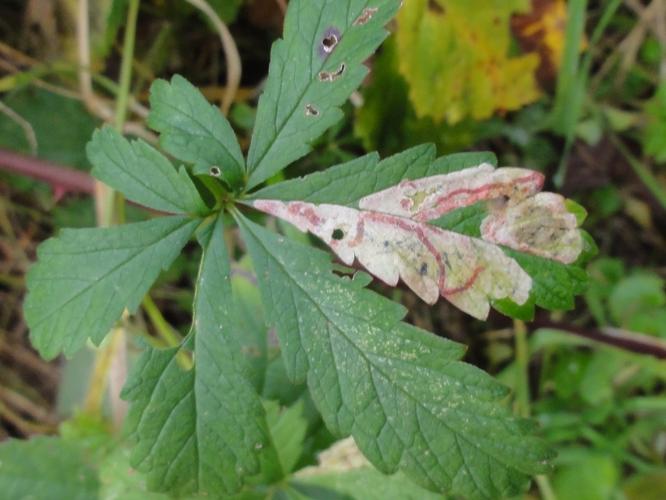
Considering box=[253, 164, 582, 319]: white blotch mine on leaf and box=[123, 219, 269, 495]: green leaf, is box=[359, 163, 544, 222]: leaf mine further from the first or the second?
box=[123, 219, 269, 495]: green leaf

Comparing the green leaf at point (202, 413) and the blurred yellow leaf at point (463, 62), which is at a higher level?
the blurred yellow leaf at point (463, 62)

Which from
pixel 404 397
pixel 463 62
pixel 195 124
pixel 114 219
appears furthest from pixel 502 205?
pixel 114 219

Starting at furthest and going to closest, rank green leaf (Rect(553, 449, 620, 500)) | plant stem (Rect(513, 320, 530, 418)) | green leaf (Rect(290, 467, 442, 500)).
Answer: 1. plant stem (Rect(513, 320, 530, 418))
2. green leaf (Rect(553, 449, 620, 500))
3. green leaf (Rect(290, 467, 442, 500))

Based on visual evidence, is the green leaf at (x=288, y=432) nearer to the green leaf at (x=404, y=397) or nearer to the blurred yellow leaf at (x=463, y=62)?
the green leaf at (x=404, y=397)

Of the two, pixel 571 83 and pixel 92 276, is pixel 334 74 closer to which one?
pixel 92 276

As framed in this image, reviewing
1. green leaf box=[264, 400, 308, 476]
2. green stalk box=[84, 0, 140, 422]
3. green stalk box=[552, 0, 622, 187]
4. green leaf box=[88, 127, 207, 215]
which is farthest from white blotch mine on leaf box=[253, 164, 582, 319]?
green stalk box=[552, 0, 622, 187]

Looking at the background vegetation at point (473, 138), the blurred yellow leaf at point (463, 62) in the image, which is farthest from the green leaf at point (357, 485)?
the blurred yellow leaf at point (463, 62)
